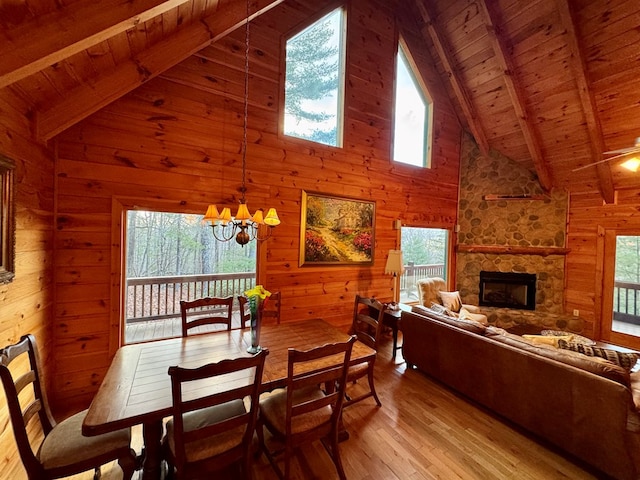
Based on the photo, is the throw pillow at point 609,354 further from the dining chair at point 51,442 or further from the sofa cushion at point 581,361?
the dining chair at point 51,442

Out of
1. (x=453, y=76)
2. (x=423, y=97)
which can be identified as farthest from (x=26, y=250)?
(x=453, y=76)

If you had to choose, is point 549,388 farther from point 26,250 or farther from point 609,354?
point 26,250

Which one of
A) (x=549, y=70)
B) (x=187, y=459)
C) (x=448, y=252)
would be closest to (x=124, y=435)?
(x=187, y=459)

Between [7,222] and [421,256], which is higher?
[7,222]

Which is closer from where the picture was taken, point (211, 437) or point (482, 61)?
point (211, 437)

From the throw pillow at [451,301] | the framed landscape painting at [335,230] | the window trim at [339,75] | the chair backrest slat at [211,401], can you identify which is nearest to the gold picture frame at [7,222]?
the chair backrest slat at [211,401]

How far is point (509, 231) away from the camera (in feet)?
18.5

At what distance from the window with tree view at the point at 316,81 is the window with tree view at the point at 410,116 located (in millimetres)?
1275

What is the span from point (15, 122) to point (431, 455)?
4104 millimetres

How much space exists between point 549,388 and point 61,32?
4.31m

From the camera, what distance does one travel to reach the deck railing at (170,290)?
13.9ft

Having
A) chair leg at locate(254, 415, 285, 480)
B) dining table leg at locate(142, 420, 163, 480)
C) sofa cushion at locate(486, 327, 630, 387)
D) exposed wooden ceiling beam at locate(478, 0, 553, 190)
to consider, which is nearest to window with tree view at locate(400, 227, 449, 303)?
exposed wooden ceiling beam at locate(478, 0, 553, 190)

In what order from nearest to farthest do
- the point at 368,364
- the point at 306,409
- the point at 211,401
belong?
the point at 211,401
the point at 306,409
the point at 368,364

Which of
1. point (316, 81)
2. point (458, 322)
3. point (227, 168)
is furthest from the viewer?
point (316, 81)
